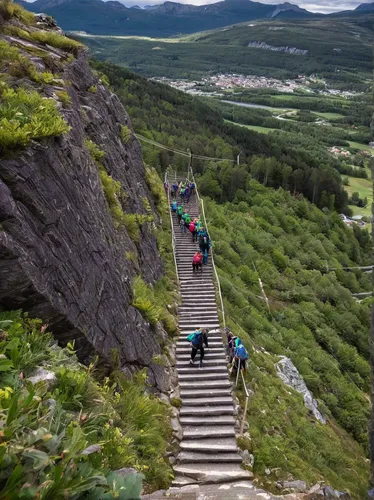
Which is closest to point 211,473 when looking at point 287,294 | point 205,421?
point 205,421

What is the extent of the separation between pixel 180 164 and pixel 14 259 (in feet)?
130

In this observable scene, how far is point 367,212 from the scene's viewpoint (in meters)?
70.5

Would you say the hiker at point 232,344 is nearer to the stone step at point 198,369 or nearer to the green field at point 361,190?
the stone step at point 198,369

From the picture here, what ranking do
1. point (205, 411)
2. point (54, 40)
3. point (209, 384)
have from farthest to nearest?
point (54, 40), point (209, 384), point (205, 411)

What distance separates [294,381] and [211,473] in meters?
8.62

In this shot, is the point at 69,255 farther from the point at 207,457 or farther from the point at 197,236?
the point at 197,236

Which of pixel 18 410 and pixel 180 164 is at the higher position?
pixel 18 410

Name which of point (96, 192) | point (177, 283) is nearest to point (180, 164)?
point (177, 283)

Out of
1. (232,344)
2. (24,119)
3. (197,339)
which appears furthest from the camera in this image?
(232,344)

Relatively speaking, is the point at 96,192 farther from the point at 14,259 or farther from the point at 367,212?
the point at 367,212

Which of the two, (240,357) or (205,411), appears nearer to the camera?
(205,411)

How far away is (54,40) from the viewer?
48.3 ft

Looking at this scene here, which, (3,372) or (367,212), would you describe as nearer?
(3,372)

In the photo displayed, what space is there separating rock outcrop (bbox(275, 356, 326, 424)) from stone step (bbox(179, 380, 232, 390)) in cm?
447
